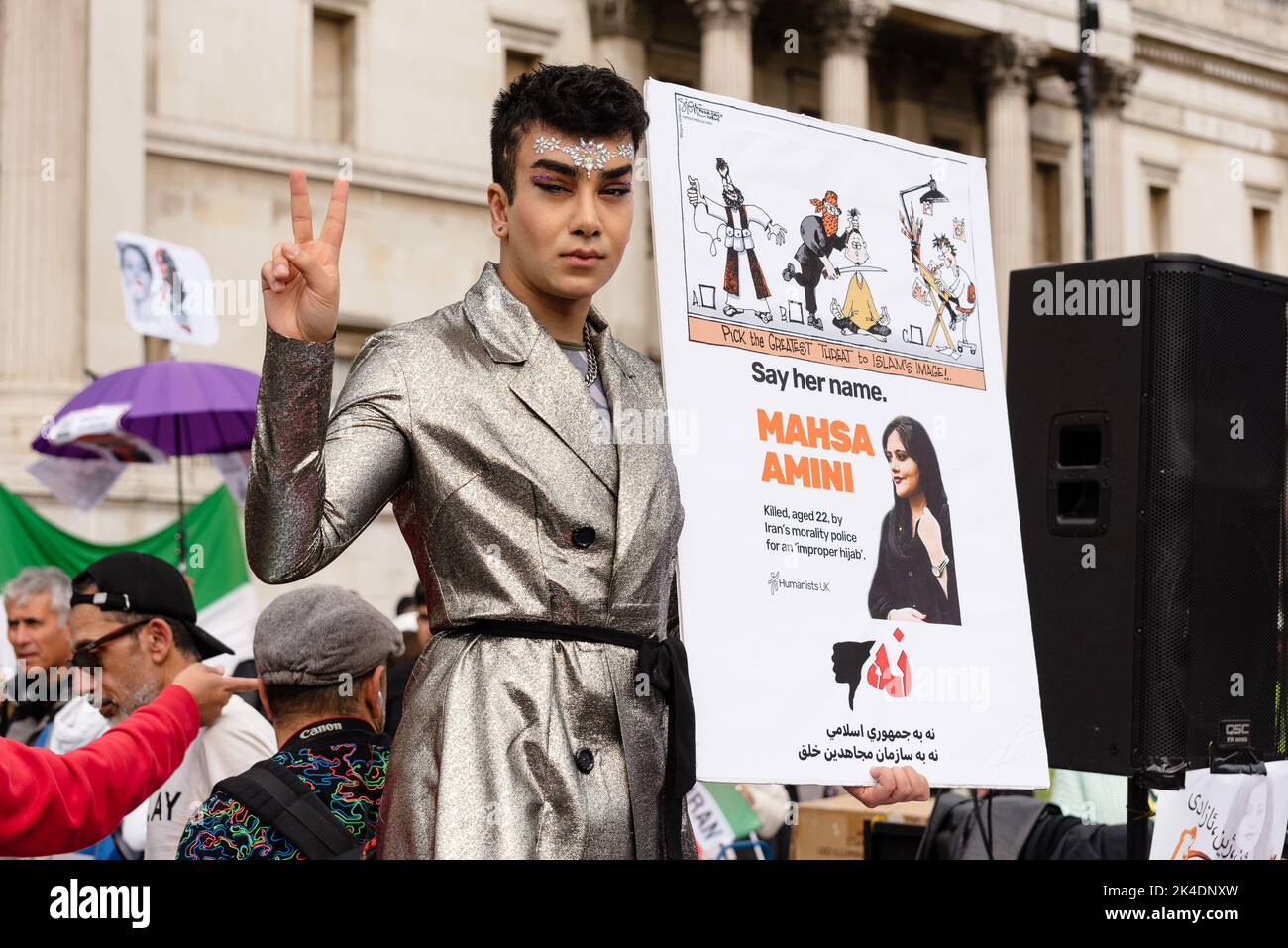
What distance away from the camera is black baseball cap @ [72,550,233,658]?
502cm

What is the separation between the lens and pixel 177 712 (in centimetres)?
340

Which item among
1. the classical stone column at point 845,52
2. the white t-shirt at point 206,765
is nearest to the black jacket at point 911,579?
the white t-shirt at point 206,765

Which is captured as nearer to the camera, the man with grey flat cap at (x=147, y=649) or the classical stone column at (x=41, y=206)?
the man with grey flat cap at (x=147, y=649)

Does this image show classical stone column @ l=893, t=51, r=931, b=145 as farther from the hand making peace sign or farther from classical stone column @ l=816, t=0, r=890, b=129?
the hand making peace sign

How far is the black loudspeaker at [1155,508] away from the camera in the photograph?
4.59 metres

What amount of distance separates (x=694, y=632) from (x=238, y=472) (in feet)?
27.8

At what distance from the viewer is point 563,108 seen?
2.78m

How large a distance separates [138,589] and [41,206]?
48.2 feet

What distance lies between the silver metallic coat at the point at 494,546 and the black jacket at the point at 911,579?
2.39ft

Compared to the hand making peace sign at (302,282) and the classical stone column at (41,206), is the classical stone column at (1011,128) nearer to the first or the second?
the classical stone column at (41,206)

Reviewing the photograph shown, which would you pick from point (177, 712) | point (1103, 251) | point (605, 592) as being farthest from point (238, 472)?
point (1103, 251)

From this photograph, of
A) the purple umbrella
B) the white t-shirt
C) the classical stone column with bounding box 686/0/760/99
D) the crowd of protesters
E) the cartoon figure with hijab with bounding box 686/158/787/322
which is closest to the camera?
the crowd of protesters

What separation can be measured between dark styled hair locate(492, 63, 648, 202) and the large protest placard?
1.16ft

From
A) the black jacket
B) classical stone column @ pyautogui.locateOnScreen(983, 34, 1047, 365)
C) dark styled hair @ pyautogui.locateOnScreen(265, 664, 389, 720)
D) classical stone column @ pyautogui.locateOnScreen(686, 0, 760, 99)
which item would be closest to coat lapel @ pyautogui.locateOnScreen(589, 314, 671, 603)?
the black jacket
